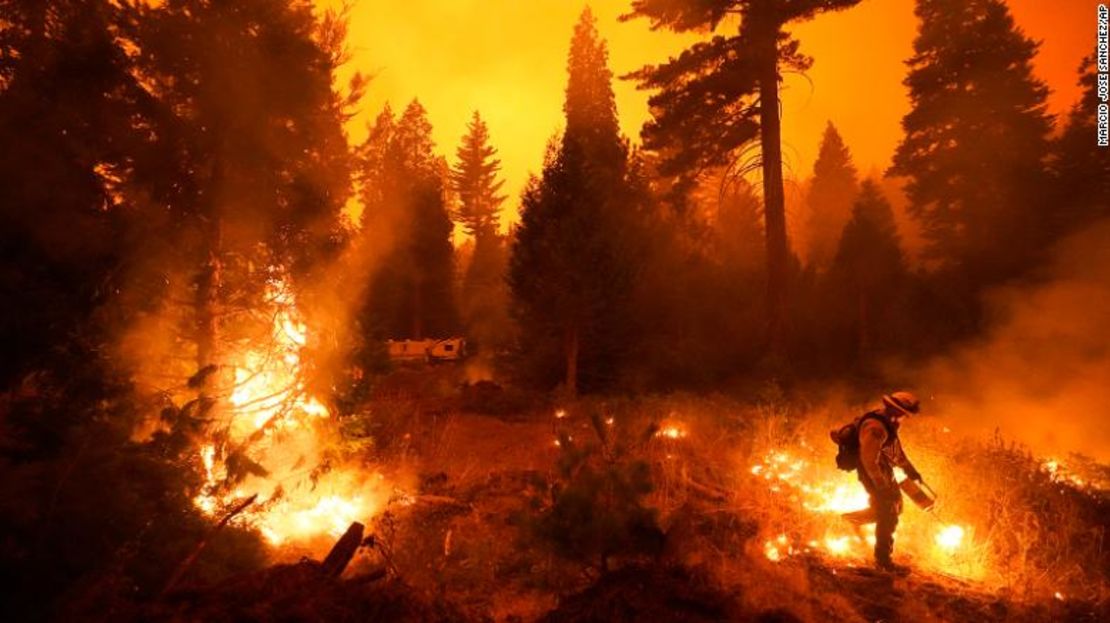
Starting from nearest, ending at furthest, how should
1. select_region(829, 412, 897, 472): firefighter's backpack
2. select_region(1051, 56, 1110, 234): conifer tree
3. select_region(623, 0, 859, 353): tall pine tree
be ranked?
select_region(829, 412, 897, 472): firefighter's backpack → select_region(623, 0, 859, 353): tall pine tree → select_region(1051, 56, 1110, 234): conifer tree

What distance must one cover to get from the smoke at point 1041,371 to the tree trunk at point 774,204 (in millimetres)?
4106

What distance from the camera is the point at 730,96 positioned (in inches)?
590

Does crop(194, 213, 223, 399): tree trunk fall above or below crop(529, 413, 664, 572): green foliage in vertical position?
above

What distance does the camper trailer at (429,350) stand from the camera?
30.0 metres

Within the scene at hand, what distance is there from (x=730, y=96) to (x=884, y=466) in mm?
10940

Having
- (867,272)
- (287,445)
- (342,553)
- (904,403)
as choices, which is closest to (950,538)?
(904,403)

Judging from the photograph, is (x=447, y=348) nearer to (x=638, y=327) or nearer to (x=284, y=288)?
(x=638, y=327)

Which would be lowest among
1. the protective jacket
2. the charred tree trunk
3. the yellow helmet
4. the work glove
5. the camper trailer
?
the work glove

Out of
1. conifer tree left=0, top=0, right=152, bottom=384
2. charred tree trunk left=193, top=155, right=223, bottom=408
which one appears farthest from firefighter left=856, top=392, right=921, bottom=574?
conifer tree left=0, top=0, right=152, bottom=384

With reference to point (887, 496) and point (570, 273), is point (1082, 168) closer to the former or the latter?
point (570, 273)

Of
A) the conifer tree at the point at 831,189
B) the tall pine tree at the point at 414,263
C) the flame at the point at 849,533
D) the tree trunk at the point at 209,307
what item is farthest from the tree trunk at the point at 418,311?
the conifer tree at the point at 831,189

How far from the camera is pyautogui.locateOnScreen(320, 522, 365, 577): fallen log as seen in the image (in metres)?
5.01

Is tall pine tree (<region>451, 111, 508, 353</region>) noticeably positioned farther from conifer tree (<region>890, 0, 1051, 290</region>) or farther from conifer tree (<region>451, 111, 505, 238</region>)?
conifer tree (<region>890, 0, 1051, 290</region>)

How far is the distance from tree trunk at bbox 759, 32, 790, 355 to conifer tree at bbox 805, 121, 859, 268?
46.6 m
